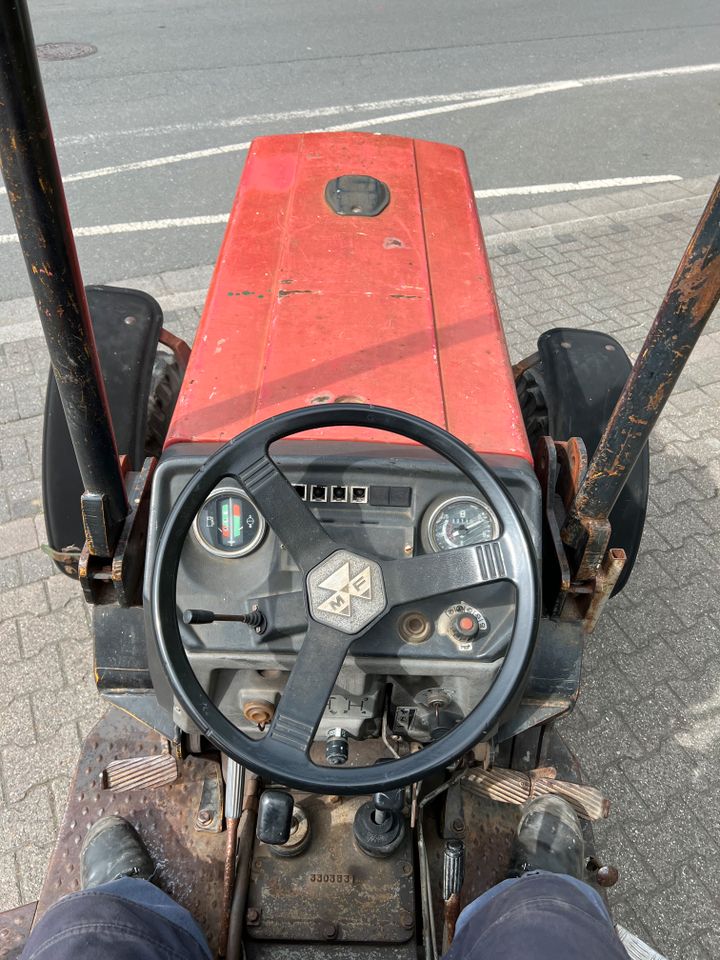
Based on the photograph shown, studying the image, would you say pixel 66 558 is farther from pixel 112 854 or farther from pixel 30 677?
pixel 112 854

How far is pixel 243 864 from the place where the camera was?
1.85m

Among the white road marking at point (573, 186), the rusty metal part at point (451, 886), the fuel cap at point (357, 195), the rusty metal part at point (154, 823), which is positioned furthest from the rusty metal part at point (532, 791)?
the white road marking at point (573, 186)

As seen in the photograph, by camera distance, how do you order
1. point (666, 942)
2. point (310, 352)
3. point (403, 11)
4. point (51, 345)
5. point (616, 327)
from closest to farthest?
point (51, 345) < point (310, 352) < point (666, 942) < point (616, 327) < point (403, 11)

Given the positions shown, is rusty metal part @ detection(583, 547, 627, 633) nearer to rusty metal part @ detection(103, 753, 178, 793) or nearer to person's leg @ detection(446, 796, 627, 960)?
person's leg @ detection(446, 796, 627, 960)

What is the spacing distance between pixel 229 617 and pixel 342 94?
6.34 meters

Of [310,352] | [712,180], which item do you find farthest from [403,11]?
[310,352]

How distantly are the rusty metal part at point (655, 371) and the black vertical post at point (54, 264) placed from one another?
1024 millimetres

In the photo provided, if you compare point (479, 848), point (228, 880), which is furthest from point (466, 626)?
point (228, 880)

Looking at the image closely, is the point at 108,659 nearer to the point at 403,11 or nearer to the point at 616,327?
the point at 616,327

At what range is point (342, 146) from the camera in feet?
8.81

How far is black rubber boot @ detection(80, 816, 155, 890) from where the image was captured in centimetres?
181

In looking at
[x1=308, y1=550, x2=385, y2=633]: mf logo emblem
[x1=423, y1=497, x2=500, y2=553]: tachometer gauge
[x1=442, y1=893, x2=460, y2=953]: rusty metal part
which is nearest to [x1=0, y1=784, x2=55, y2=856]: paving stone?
[x1=442, y1=893, x2=460, y2=953]: rusty metal part

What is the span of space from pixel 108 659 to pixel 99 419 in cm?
61

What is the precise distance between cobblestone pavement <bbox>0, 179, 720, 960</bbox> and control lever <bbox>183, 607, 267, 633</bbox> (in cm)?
129
